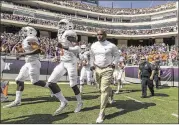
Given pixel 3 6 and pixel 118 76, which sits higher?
pixel 3 6

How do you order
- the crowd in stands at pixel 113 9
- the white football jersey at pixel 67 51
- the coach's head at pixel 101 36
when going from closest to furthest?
the coach's head at pixel 101 36, the white football jersey at pixel 67 51, the crowd in stands at pixel 113 9

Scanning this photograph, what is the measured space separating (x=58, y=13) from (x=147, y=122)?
50209 millimetres

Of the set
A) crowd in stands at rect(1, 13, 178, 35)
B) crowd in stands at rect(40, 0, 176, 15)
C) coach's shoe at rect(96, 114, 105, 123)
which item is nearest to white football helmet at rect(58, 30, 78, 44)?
coach's shoe at rect(96, 114, 105, 123)

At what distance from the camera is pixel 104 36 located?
7.08m

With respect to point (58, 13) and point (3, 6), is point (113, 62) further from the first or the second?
point (58, 13)

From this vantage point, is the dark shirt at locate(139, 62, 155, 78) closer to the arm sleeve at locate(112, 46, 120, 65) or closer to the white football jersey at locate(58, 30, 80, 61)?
the arm sleeve at locate(112, 46, 120, 65)

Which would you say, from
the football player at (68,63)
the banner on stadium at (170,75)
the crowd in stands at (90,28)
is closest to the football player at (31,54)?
the football player at (68,63)

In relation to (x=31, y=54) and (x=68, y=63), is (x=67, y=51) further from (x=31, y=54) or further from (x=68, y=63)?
(x=31, y=54)

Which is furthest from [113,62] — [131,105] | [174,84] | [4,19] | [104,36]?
[4,19]

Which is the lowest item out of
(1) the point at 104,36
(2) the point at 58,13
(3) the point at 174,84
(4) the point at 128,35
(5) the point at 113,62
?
(3) the point at 174,84

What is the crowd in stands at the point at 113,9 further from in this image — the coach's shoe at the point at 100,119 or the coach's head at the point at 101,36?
the coach's shoe at the point at 100,119

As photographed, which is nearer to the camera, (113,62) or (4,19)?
(113,62)

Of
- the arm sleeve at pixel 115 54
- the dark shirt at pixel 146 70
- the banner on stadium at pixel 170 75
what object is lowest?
the banner on stadium at pixel 170 75

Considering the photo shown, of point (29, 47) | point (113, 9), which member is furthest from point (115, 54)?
point (113, 9)
